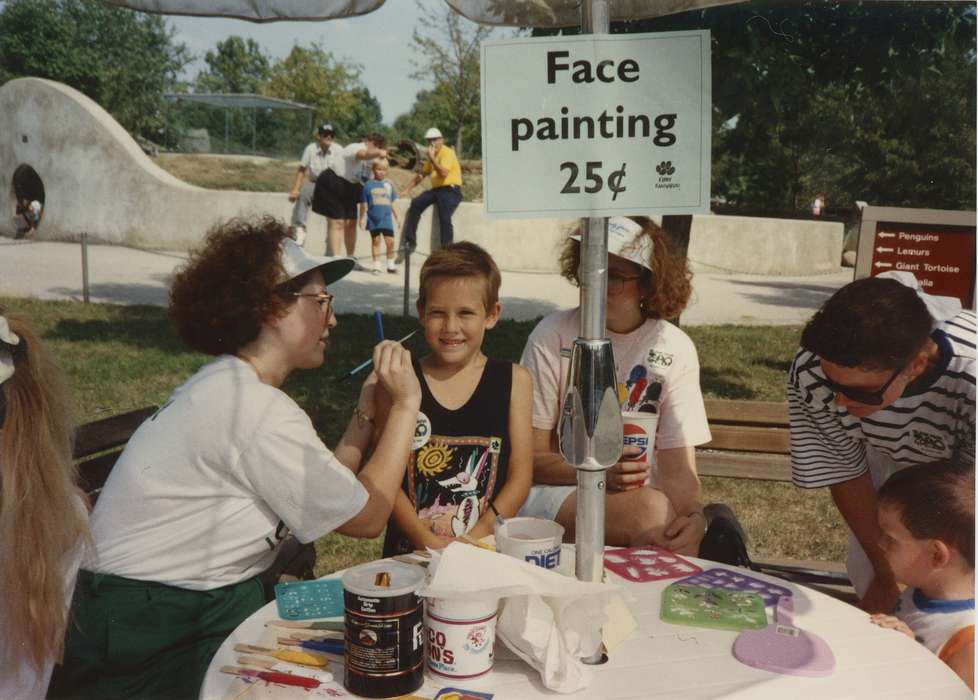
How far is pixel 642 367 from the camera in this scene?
2643 mm

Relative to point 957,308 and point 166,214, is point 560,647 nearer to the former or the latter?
point 957,308

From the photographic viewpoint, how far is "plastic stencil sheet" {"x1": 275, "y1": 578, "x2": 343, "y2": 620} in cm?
152

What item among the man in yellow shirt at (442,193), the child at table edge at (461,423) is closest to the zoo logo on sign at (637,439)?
the child at table edge at (461,423)

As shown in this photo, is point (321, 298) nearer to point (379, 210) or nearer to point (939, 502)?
point (939, 502)

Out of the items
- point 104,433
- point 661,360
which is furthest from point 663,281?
point 104,433

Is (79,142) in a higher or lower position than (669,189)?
higher

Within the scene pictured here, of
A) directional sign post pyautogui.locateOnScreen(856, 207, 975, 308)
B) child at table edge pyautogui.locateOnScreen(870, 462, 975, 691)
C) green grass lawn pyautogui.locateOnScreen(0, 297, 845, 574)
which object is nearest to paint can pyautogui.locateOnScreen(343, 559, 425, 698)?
child at table edge pyautogui.locateOnScreen(870, 462, 975, 691)

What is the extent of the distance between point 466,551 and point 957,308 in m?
1.40

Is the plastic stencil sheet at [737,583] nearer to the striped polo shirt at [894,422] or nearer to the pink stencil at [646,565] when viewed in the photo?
the pink stencil at [646,565]

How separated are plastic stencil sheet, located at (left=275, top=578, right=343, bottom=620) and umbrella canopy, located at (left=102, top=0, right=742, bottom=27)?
136 centimetres

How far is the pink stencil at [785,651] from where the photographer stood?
137cm

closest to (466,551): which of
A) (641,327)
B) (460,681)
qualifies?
(460,681)

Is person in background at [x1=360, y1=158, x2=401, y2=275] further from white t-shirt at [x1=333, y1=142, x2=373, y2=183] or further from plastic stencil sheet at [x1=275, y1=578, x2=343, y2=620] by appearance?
plastic stencil sheet at [x1=275, y1=578, x2=343, y2=620]

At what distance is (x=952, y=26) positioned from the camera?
4.31 meters
